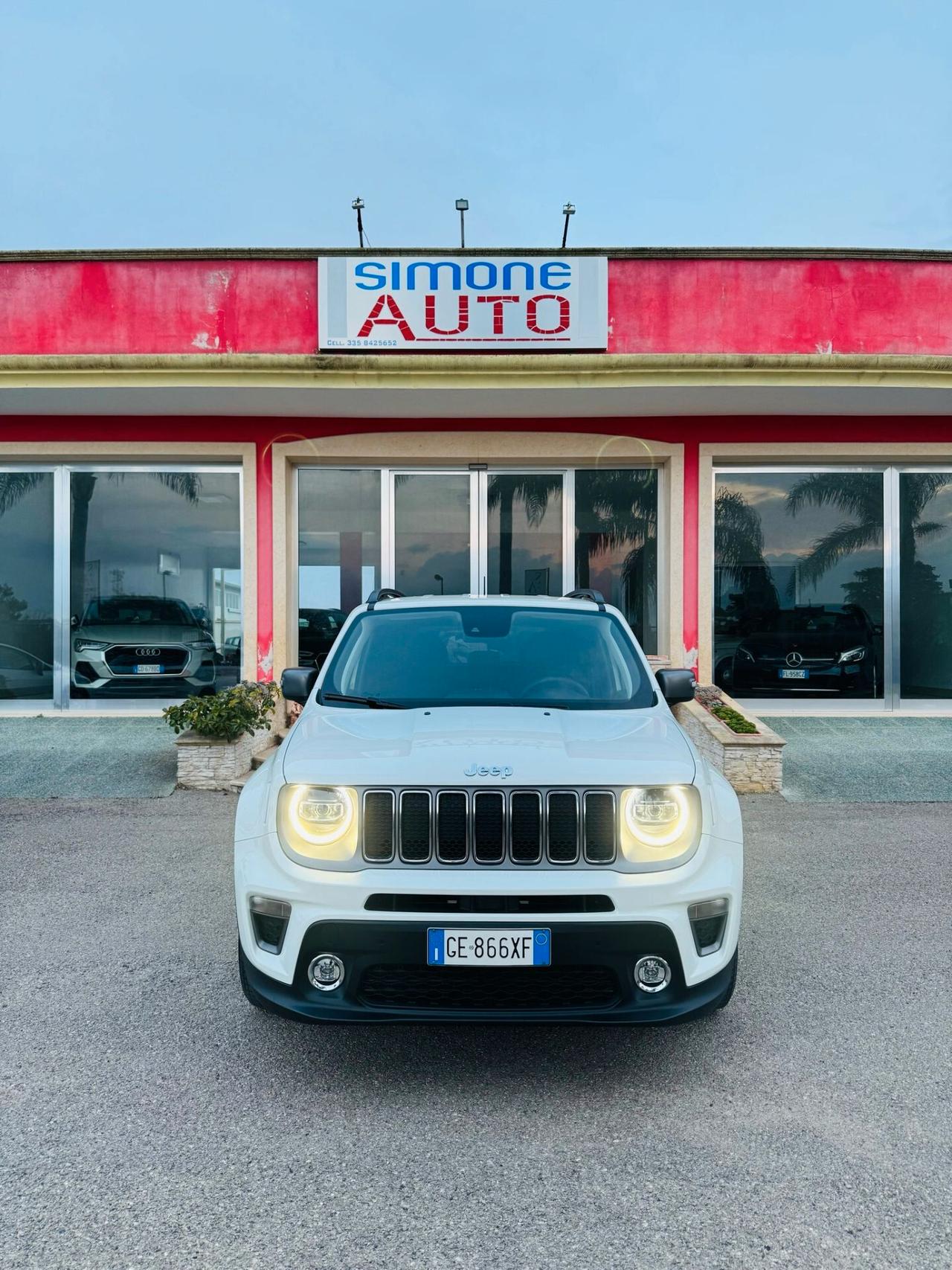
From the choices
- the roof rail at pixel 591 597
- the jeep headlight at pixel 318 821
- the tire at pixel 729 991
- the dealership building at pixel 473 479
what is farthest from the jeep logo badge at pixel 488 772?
the dealership building at pixel 473 479

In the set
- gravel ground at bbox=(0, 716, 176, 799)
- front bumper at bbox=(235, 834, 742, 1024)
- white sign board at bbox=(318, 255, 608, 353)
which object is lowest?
gravel ground at bbox=(0, 716, 176, 799)

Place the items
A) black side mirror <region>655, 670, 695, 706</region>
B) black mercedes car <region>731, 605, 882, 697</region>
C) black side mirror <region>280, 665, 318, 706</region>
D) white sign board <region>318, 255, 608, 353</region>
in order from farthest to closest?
black mercedes car <region>731, 605, 882, 697</region> → white sign board <region>318, 255, 608, 353</region> → black side mirror <region>655, 670, 695, 706</region> → black side mirror <region>280, 665, 318, 706</region>

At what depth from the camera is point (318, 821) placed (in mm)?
3076

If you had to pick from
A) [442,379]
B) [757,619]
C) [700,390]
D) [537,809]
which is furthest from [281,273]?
A: [537,809]

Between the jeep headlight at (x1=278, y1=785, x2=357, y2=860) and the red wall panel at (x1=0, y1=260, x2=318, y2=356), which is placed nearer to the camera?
the jeep headlight at (x1=278, y1=785, x2=357, y2=860)

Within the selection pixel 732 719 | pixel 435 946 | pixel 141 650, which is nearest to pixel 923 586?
pixel 732 719

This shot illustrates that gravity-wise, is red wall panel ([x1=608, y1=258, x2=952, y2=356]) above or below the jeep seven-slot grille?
above

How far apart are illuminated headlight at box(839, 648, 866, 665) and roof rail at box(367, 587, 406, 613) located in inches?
296

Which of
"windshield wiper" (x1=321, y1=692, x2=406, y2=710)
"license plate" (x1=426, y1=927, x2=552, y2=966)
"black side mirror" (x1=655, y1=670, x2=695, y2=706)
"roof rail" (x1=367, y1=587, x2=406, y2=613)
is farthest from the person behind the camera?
"roof rail" (x1=367, y1=587, x2=406, y2=613)

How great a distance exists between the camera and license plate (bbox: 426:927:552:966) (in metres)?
2.78

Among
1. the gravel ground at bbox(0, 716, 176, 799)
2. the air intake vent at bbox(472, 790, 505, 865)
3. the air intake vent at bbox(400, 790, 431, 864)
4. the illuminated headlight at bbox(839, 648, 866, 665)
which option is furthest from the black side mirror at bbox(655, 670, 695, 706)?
the illuminated headlight at bbox(839, 648, 866, 665)

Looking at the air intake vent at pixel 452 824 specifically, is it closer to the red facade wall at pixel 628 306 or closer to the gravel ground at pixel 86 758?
the gravel ground at pixel 86 758

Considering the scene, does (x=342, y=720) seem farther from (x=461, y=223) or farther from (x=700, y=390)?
(x=461, y=223)

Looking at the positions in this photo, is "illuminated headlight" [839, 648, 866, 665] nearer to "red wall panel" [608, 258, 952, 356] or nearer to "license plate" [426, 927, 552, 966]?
"red wall panel" [608, 258, 952, 356]
